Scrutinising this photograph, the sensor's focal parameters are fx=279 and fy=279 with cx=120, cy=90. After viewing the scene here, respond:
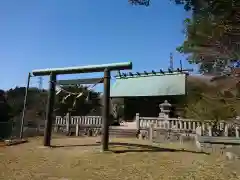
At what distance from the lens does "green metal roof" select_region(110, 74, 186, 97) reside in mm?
24812

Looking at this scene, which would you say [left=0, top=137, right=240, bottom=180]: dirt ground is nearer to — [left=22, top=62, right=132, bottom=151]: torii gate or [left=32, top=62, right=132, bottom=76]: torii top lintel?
[left=22, top=62, right=132, bottom=151]: torii gate

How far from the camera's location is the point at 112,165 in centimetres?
838

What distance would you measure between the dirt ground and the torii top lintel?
329cm

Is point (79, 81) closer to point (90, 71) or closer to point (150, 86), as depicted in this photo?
point (90, 71)

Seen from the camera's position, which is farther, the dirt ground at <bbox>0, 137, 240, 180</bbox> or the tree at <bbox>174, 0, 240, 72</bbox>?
the dirt ground at <bbox>0, 137, 240, 180</bbox>

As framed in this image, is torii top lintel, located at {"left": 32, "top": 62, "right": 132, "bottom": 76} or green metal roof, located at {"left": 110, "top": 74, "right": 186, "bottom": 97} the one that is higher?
green metal roof, located at {"left": 110, "top": 74, "right": 186, "bottom": 97}

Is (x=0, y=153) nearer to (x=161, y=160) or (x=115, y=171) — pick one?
(x=115, y=171)

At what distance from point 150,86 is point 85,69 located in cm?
1512

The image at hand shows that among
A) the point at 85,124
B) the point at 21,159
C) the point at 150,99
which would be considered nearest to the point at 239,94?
the point at 21,159

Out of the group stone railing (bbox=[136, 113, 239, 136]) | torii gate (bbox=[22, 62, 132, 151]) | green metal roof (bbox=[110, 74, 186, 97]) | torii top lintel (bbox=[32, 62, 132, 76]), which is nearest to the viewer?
torii gate (bbox=[22, 62, 132, 151])

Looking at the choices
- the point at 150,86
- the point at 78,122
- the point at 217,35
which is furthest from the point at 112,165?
the point at 150,86

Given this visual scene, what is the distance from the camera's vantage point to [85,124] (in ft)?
66.9

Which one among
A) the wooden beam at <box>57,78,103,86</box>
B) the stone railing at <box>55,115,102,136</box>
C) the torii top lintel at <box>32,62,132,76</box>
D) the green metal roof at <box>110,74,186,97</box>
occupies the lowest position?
the stone railing at <box>55,115,102,136</box>

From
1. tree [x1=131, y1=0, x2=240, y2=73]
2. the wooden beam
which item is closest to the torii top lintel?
the wooden beam
